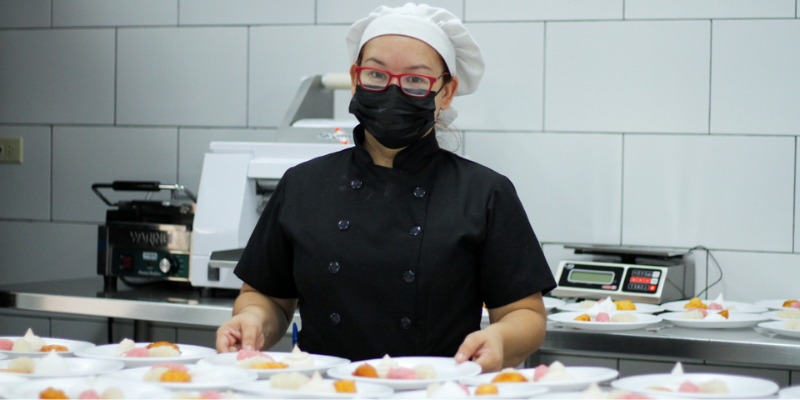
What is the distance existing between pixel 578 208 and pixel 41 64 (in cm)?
229

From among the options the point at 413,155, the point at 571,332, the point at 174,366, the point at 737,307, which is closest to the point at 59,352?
the point at 174,366

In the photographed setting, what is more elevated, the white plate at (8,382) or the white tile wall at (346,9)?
the white tile wall at (346,9)

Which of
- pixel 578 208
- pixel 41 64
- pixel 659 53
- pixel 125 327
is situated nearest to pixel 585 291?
pixel 578 208

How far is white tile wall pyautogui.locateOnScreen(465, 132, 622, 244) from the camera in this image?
9.39 feet

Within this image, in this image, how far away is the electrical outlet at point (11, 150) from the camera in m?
3.49

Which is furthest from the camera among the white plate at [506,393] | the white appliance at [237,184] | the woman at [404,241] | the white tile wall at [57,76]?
the white tile wall at [57,76]

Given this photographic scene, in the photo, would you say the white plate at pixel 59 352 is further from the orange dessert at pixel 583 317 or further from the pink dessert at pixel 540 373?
the orange dessert at pixel 583 317

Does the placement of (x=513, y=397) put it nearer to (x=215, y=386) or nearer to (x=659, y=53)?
(x=215, y=386)

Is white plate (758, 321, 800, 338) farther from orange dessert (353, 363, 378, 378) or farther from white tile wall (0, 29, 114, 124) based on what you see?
white tile wall (0, 29, 114, 124)

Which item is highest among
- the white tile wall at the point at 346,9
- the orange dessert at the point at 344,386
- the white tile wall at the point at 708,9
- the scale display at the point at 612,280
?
the white tile wall at the point at 346,9

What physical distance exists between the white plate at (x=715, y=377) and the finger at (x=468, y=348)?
9.1 inches

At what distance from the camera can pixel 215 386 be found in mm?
1076

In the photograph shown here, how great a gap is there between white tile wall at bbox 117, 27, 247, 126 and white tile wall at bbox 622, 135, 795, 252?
1521 millimetres

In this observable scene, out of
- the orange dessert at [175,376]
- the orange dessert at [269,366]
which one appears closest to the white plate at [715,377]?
the orange dessert at [269,366]
